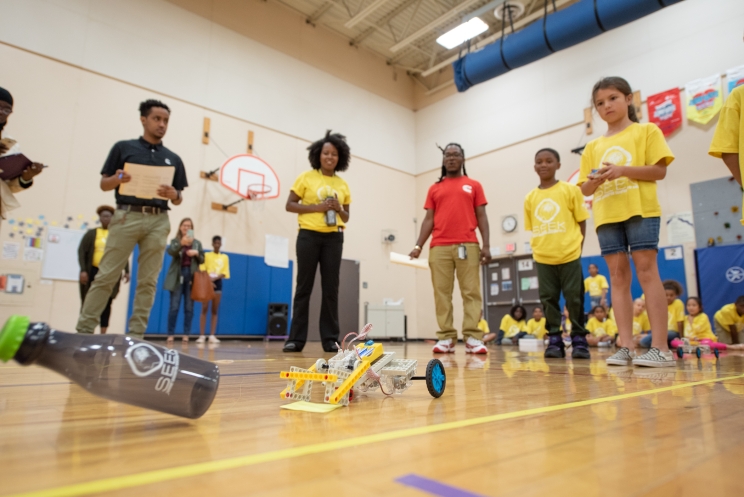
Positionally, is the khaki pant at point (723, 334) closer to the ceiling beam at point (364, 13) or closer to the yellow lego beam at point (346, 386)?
the yellow lego beam at point (346, 386)

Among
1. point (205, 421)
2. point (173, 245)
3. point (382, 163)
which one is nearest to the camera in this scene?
point (205, 421)

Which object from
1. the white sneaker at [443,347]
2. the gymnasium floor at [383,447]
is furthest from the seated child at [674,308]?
the gymnasium floor at [383,447]

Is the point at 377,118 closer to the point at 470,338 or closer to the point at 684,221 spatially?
the point at 684,221

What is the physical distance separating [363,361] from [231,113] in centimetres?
692

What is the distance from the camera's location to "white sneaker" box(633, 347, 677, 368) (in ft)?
5.63

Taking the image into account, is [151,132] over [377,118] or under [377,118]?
under

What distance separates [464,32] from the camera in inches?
288

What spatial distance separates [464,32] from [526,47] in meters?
1.11

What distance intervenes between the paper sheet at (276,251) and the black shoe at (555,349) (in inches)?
206

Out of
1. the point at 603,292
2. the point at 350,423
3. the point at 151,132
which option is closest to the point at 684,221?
the point at 603,292

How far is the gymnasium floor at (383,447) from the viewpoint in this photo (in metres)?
0.38

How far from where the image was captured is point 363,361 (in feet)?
2.95

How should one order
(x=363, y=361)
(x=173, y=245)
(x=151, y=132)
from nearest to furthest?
(x=363, y=361), (x=151, y=132), (x=173, y=245)

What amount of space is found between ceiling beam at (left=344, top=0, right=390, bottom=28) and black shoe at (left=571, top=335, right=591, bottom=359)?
6659 millimetres
